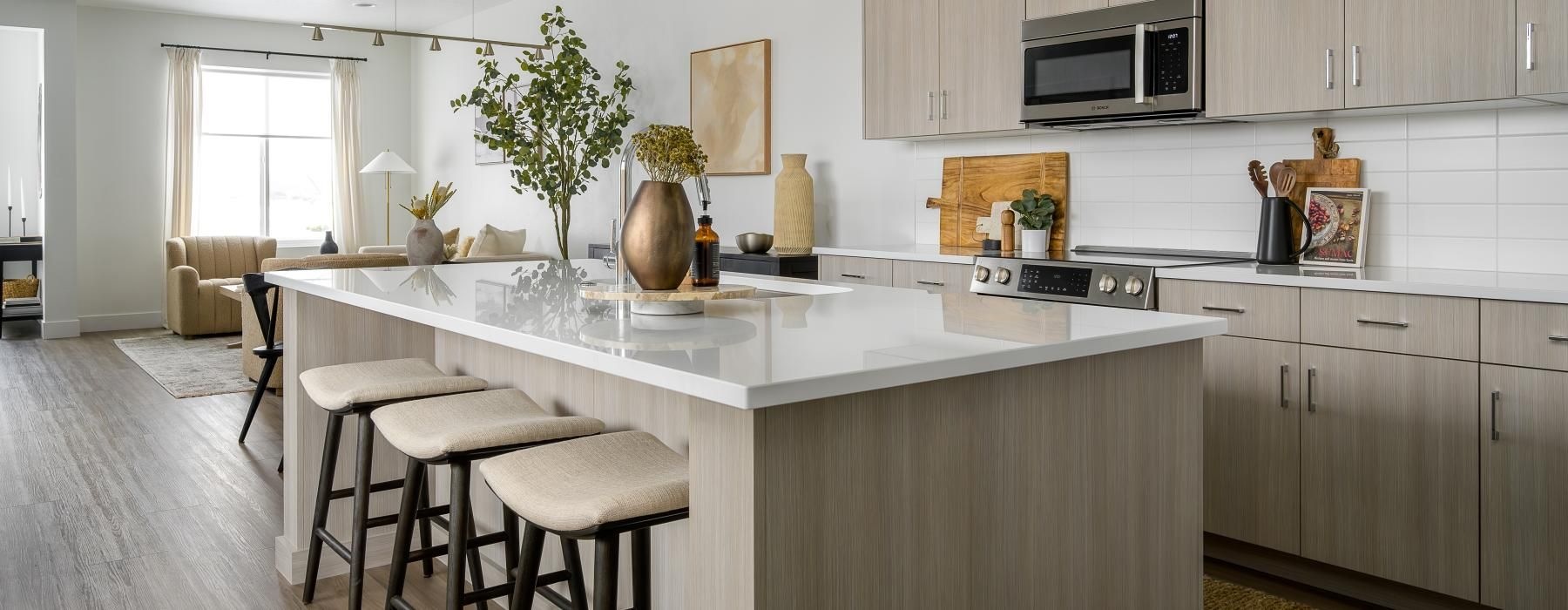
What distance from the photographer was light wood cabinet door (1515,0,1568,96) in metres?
2.71

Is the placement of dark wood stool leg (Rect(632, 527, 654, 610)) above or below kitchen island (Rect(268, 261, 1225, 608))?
below

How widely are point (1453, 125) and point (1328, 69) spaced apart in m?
0.43

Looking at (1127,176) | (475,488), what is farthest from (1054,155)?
(475,488)

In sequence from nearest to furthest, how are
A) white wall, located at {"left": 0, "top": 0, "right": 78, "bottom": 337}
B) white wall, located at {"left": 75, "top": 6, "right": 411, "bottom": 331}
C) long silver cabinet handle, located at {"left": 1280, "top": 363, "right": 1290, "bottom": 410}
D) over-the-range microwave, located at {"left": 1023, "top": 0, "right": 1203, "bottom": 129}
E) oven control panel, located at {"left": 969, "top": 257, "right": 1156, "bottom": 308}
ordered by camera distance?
1. long silver cabinet handle, located at {"left": 1280, "top": 363, "right": 1290, "bottom": 410}
2. oven control panel, located at {"left": 969, "top": 257, "right": 1156, "bottom": 308}
3. over-the-range microwave, located at {"left": 1023, "top": 0, "right": 1203, "bottom": 129}
4. white wall, located at {"left": 0, "top": 0, "right": 78, "bottom": 337}
5. white wall, located at {"left": 75, "top": 6, "right": 411, "bottom": 331}

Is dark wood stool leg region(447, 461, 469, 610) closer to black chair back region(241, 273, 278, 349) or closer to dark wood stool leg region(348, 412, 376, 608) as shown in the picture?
dark wood stool leg region(348, 412, 376, 608)

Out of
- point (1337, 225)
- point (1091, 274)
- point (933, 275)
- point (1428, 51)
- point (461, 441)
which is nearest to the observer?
point (461, 441)

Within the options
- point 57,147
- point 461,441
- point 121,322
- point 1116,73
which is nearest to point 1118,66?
point 1116,73

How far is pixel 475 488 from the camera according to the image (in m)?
3.06

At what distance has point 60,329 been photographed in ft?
26.7

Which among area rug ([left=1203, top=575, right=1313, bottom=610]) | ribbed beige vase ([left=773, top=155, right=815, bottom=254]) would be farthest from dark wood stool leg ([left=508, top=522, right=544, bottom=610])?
ribbed beige vase ([left=773, top=155, right=815, bottom=254])

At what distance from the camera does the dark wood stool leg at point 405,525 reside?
230 centimetres

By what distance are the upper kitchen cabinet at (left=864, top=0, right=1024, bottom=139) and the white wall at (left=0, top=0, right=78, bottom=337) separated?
6.34 m

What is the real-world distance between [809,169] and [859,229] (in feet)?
1.59

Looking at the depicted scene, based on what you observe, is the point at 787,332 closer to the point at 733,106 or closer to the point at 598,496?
the point at 598,496
